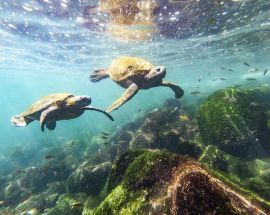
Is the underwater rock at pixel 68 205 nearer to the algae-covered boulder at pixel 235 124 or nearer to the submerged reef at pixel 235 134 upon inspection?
the submerged reef at pixel 235 134

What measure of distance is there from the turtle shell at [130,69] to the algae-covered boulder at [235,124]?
10.8 ft

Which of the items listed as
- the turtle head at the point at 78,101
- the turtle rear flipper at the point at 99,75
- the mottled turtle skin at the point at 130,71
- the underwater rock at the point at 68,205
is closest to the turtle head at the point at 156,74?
the mottled turtle skin at the point at 130,71

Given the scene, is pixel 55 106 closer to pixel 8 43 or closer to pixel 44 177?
pixel 44 177

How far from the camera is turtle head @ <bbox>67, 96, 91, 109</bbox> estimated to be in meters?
8.90

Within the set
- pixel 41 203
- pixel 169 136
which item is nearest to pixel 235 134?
pixel 169 136

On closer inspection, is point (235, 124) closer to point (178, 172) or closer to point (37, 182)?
point (178, 172)

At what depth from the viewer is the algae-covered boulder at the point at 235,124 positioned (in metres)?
9.79

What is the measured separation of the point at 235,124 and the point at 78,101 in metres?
6.19

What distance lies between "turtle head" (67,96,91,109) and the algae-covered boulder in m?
5.11

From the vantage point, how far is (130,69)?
10141mm

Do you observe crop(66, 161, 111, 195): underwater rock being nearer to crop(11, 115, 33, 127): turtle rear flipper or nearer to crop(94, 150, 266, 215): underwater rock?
crop(11, 115, 33, 127): turtle rear flipper

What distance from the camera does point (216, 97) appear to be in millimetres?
11172

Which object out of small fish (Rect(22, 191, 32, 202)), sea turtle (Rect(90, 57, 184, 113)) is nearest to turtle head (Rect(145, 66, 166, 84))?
sea turtle (Rect(90, 57, 184, 113))

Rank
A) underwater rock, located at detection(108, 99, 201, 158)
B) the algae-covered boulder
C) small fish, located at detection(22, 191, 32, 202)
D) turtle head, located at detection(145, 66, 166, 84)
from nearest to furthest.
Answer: turtle head, located at detection(145, 66, 166, 84), the algae-covered boulder, underwater rock, located at detection(108, 99, 201, 158), small fish, located at detection(22, 191, 32, 202)
